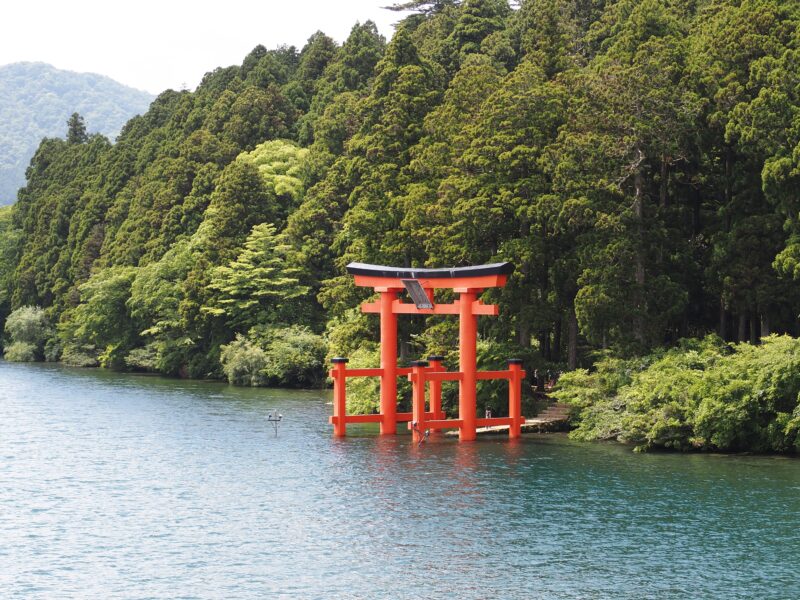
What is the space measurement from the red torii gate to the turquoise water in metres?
0.85

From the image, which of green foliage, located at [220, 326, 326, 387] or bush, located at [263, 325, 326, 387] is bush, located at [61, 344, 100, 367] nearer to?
green foliage, located at [220, 326, 326, 387]

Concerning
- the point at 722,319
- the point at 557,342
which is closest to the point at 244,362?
the point at 557,342

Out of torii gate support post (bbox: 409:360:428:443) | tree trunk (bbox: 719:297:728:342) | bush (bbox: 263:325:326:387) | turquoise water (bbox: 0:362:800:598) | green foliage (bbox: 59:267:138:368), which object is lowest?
turquoise water (bbox: 0:362:800:598)

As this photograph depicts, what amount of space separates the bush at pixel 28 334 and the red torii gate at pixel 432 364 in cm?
5444

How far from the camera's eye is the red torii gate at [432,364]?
38.1 m

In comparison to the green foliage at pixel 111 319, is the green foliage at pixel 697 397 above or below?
below

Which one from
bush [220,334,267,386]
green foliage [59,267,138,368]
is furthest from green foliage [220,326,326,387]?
green foliage [59,267,138,368]

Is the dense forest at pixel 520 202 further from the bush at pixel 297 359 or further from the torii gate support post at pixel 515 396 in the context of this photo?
the torii gate support post at pixel 515 396

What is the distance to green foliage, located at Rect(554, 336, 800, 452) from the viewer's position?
3484cm

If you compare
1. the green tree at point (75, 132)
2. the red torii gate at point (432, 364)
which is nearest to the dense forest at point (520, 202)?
the red torii gate at point (432, 364)

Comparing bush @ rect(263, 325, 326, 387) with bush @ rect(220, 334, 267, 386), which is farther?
bush @ rect(220, 334, 267, 386)

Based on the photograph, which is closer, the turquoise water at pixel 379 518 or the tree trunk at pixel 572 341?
the turquoise water at pixel 379 518

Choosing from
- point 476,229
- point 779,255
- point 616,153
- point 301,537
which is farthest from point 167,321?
point 301,537

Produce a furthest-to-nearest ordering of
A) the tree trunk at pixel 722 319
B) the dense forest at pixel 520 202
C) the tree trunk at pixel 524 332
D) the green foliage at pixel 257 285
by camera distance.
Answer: the green foliage at pixel 257 285
the tree trunk at pixel 524 332
the tree trunk at pixel 722 319
the dense forest at pixel 520 202
